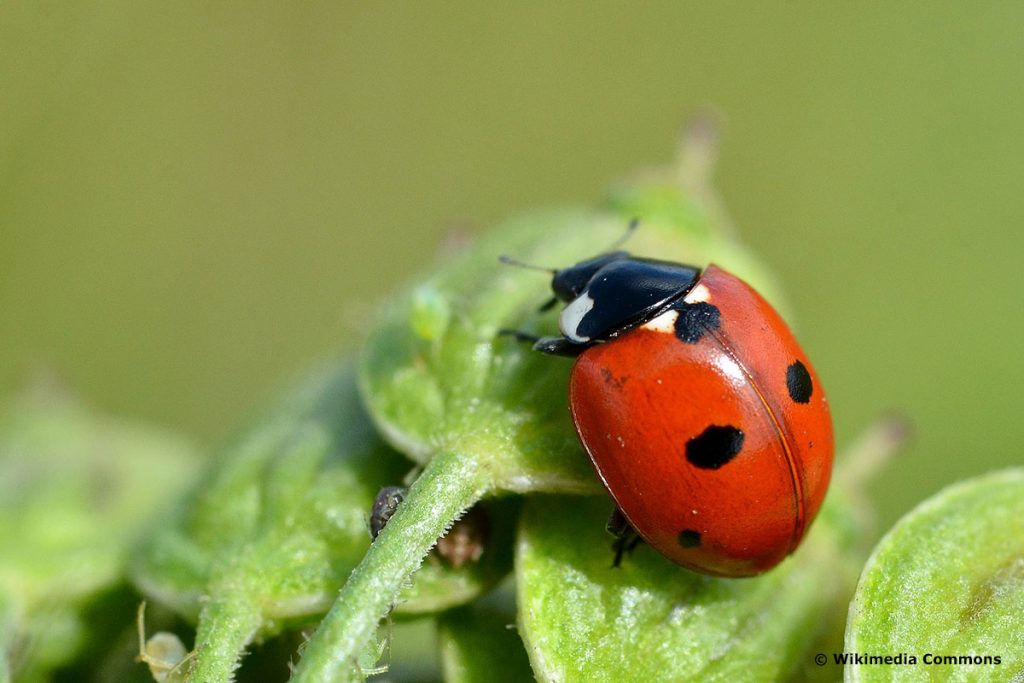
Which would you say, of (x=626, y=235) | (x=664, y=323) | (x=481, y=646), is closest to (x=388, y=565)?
(x=481, y=646)

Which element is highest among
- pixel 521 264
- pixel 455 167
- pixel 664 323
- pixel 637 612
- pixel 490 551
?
pixel 455 167

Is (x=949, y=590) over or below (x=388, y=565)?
below

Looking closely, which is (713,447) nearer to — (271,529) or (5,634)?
(271,529)

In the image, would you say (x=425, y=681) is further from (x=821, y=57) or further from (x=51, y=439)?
(x=821, y=57)

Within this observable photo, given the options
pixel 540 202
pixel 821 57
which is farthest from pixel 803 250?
pixel 540 202

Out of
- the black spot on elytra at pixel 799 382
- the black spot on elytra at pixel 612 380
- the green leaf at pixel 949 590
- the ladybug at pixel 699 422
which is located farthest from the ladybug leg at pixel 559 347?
the green leaf at pixel 949 590

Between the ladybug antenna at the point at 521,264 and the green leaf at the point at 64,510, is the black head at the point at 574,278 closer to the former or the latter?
the ladybug antenna at the point at 521,264

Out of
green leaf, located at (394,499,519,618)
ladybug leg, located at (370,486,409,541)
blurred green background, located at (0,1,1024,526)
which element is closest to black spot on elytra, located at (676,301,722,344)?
green leaf, located at (394,499,519,618)

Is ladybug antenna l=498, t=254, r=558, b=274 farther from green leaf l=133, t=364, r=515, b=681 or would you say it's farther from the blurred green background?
the blurred green background
